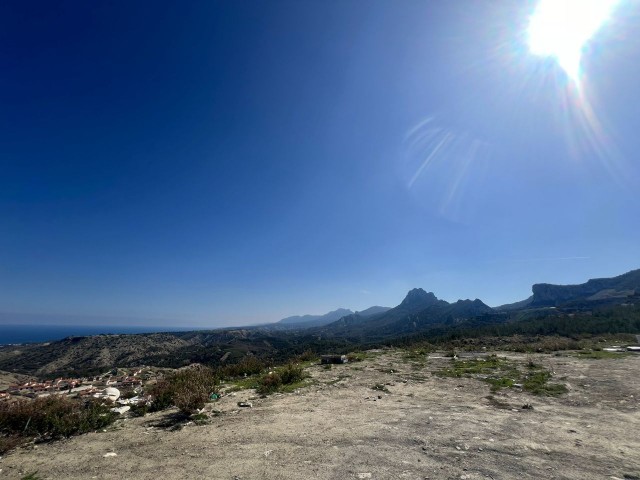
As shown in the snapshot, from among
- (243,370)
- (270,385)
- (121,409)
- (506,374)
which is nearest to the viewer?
(121,409)

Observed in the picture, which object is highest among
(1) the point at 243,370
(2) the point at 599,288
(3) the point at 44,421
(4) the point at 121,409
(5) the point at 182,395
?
(2) the point at 599,288

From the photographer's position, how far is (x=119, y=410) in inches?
407

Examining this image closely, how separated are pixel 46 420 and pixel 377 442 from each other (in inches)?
366

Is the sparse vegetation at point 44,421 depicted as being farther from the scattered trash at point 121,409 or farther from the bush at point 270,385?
the bush at point 270,385

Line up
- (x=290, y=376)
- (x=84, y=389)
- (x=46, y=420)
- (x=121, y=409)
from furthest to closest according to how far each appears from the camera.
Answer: (x=84, y=389)
(x=290, y=376)
(x=121, y=409)
(x=46, y=420)

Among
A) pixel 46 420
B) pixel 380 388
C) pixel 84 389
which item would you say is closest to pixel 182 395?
pixel 46 420

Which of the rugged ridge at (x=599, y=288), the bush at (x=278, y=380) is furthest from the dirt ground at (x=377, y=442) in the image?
the rugged ridge at (x=599, y=288)

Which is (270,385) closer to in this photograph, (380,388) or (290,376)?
(290,376)

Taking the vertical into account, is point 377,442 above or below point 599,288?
below

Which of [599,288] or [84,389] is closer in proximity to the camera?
[84,389]

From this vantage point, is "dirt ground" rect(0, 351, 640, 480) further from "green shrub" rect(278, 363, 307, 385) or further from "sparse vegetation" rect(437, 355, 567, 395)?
"green shrub" rect(278, 363, 307, 385)

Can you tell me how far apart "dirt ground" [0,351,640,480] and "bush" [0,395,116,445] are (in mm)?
630

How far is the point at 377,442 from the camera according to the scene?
7.13 meters

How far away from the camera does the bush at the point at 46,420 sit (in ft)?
27.7
